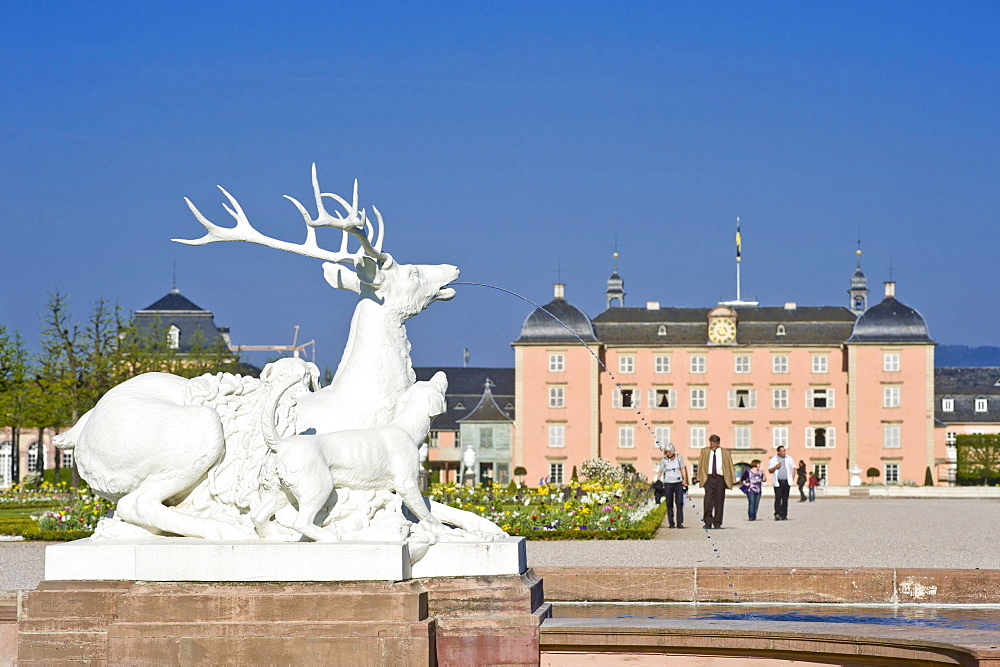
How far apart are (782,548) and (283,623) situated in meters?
13.0

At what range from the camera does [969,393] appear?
3152 inches

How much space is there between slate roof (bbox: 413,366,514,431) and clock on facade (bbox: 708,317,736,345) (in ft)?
45.9

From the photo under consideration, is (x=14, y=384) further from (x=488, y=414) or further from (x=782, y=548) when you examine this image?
(x=488, y=414)

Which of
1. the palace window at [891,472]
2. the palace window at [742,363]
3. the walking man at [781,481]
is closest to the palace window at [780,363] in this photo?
the palace window at [742,363]

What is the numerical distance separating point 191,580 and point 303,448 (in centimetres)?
77

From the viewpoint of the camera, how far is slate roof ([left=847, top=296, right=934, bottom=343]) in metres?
67.8

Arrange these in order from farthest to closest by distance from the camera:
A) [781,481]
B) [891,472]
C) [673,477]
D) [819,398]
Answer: [819,398]
[891,472]
[781,481]
[673,477]

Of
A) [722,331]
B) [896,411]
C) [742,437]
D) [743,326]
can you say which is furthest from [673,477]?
[743,326]

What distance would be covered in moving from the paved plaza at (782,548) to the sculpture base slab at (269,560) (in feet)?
16.6

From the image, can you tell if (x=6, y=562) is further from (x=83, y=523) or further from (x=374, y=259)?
(x=374, y=259)

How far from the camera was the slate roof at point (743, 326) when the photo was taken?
230ft

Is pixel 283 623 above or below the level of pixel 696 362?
below

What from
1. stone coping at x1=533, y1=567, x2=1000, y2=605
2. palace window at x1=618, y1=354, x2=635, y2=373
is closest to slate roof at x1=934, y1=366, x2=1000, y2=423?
palace window at x1=618, y1=354, x2=635, y2=373

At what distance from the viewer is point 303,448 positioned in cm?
616
